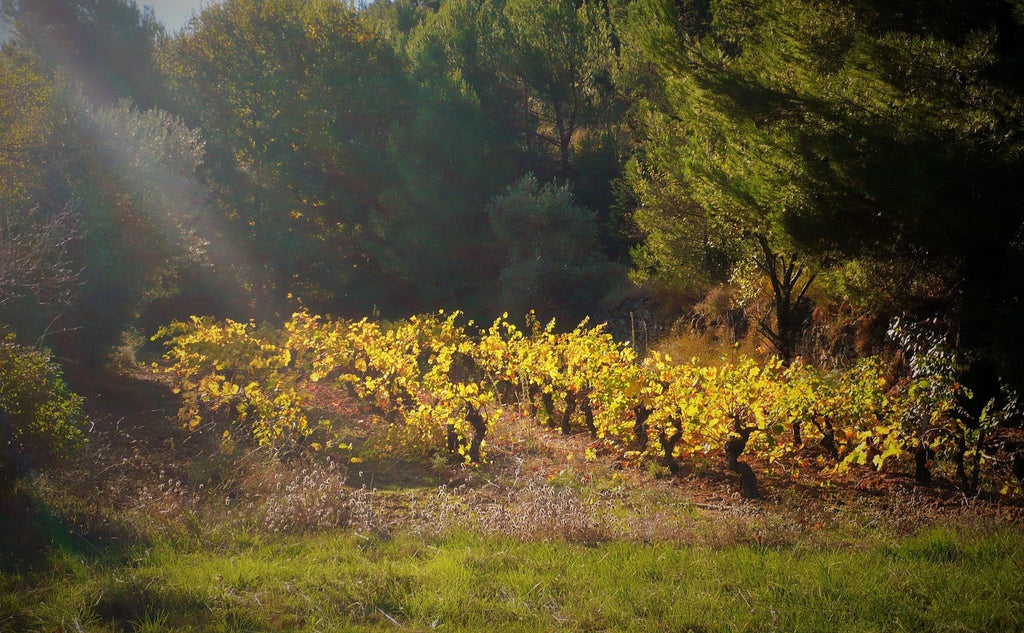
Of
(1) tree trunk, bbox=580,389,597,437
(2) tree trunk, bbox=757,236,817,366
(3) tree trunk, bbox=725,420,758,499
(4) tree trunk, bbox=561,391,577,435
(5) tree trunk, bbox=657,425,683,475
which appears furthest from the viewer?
(2) tree trunk, bbox=757,236,817,366

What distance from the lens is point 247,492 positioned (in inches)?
231

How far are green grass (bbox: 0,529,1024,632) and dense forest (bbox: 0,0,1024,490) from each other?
1655mm

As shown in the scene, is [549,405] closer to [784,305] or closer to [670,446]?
[670,446]

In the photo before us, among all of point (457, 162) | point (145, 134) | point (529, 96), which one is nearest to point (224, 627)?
point (145, 134)

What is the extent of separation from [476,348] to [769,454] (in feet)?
13.2

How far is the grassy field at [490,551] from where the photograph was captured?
11.8 ft

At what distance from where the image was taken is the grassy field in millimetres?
3605

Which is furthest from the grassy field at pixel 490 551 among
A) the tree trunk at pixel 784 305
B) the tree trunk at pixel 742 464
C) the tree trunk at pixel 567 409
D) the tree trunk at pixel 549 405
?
the tree trunk at pixel 784 305

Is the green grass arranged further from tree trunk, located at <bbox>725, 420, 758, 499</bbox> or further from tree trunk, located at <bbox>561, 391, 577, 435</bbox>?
tree trunk, located at <bbox>561, 391, 577, 435</bbox>

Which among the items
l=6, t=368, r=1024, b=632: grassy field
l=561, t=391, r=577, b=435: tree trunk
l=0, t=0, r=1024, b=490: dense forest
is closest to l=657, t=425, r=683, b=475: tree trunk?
l=6, t=368, r=1024, b=632: grassy field

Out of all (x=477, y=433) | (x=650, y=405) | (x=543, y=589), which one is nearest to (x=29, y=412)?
(x=477, y=433)

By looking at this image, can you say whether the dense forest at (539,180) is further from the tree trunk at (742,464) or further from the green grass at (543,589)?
the green grass at (543,589)

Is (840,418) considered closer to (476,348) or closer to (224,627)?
(476,348)

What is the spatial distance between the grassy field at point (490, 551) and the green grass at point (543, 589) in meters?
0.01
